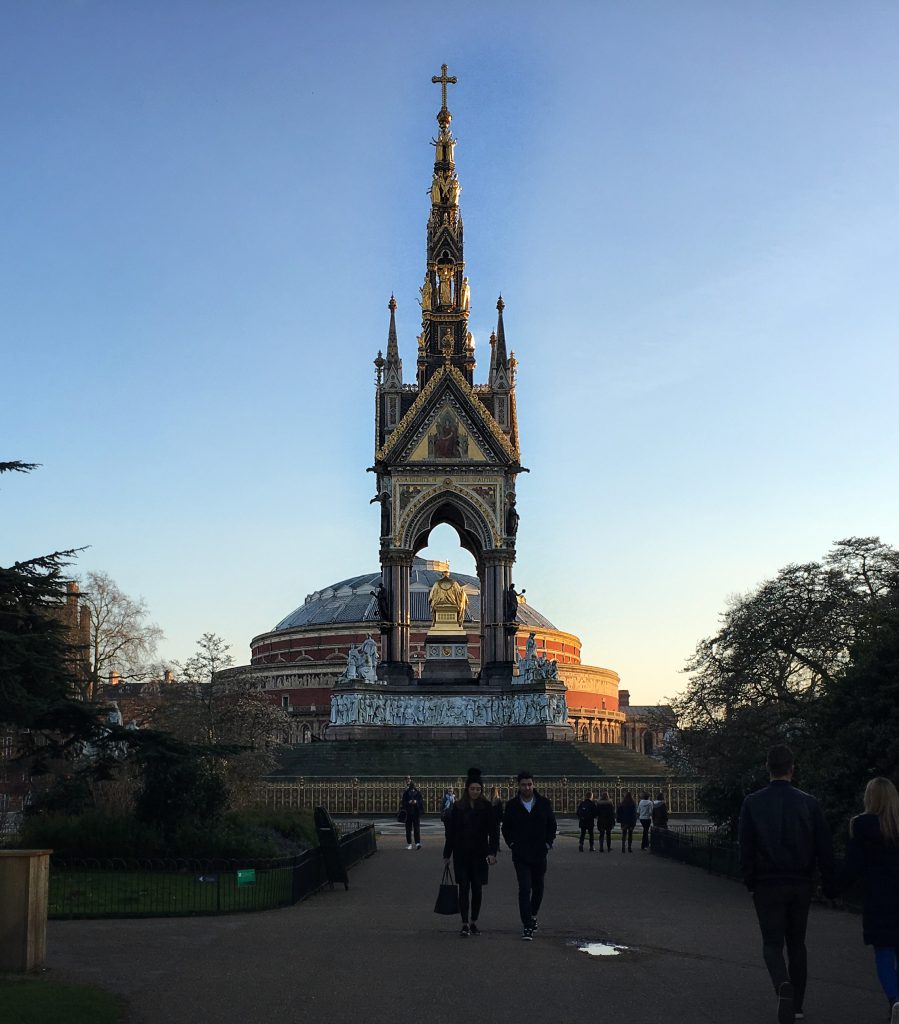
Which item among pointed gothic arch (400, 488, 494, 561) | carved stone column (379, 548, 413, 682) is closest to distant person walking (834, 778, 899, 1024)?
carved stone column (379, 548, 413, 682)

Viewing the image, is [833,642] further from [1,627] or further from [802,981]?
[802,981]

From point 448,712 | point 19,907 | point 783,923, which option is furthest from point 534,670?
point 783,923

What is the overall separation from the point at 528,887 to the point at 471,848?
83 centimetres

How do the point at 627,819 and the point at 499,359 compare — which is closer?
the point at 627,819

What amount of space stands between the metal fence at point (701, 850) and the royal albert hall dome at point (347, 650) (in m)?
62.9

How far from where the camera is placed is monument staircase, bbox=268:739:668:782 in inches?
1687

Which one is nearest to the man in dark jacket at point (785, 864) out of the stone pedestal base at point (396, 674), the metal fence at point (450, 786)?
the metal fence at point (450, 786)

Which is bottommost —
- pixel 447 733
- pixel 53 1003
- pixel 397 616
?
pixel 53 1003

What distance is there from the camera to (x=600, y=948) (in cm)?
1274

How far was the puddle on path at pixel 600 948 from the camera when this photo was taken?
12.4 m

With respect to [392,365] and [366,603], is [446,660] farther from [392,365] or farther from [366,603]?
[366,603]

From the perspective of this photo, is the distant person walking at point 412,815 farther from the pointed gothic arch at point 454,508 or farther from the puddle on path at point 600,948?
the pointed gothic arch at point 454,508

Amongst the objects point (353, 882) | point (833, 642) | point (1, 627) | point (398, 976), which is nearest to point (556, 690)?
point (833, 642)

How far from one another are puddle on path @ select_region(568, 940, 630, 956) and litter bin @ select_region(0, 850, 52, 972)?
17.4 ft
